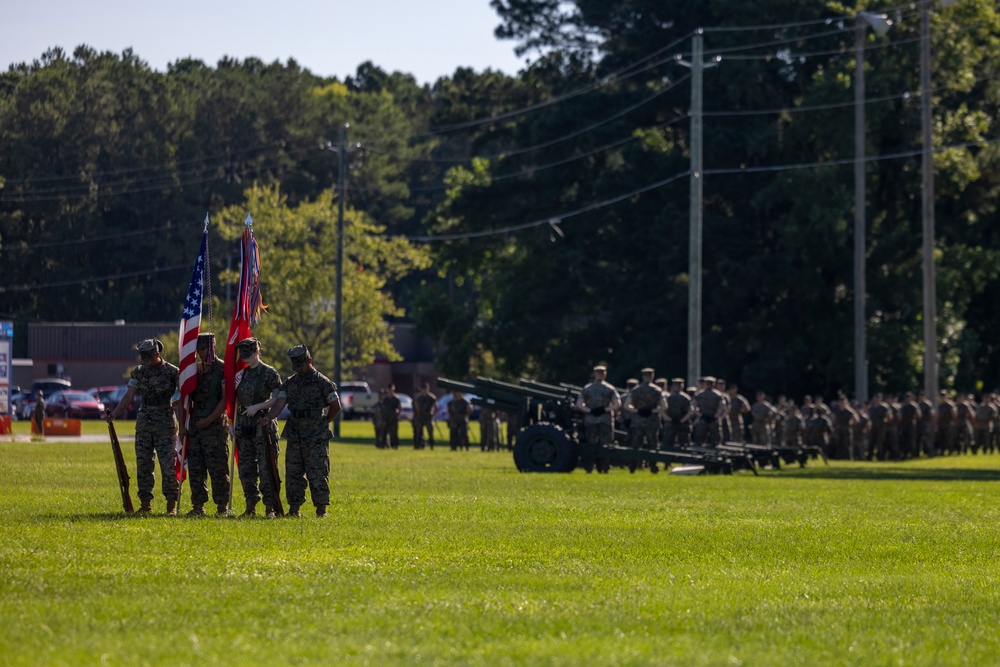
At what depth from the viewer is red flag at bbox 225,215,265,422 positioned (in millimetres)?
19938

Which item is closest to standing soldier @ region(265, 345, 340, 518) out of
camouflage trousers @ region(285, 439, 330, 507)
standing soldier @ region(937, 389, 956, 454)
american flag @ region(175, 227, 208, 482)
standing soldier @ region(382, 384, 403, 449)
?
camouflage trousers @ region(285, 439, 330, 507)

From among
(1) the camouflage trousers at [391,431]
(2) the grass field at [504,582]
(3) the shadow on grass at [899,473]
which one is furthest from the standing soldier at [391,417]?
(2) the grass field at [504,582]

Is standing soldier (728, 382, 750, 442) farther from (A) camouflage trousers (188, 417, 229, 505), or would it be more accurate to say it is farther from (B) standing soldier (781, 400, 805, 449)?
(A) camouflage trousers (188, 417, 229, 505)

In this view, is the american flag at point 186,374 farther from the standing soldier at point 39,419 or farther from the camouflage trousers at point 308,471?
the standing soldier at point 39,419

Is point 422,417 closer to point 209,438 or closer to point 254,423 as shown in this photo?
point 209,438

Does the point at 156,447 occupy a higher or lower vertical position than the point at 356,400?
lower

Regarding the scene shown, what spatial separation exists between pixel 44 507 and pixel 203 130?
84084mm

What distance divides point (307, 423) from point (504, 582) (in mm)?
5977

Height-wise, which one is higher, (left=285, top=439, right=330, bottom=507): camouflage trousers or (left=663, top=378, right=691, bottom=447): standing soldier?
(left=663, top=378, right=691, bottom=447): standing soldier

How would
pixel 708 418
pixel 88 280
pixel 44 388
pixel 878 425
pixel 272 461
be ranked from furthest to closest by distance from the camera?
pixel 88 280 < pixel 44 388 < pixel 878 425 < pixel 708 418 < pixel 272 461

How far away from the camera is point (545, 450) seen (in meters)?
33.0

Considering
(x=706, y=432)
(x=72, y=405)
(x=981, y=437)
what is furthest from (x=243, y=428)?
(x=72, y=405)

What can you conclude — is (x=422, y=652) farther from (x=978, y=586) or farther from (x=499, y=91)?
(x=499, y=91)

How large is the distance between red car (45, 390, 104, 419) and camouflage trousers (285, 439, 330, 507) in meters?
54.5
